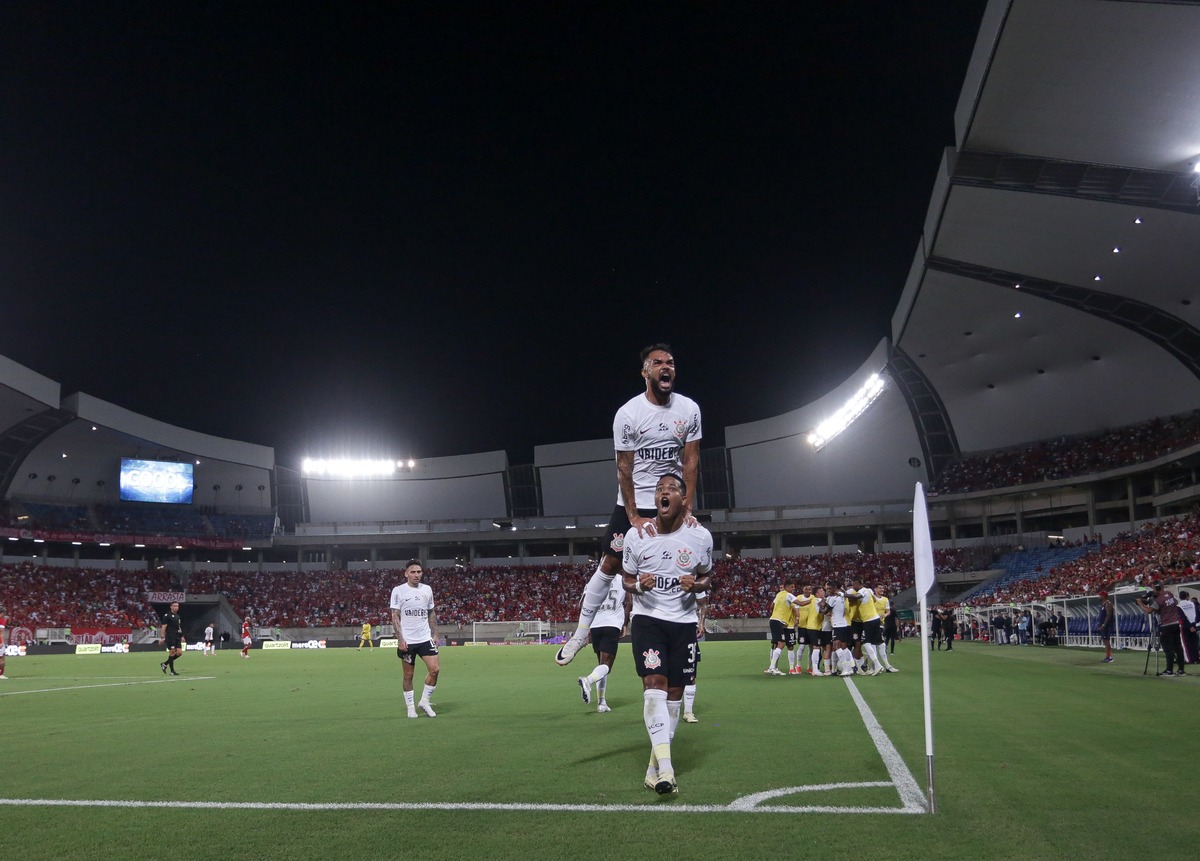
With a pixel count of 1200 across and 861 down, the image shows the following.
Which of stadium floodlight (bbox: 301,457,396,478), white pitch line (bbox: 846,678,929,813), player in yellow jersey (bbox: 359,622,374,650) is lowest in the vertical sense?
player in yellow jersey (bbox: 359,622,374,650)

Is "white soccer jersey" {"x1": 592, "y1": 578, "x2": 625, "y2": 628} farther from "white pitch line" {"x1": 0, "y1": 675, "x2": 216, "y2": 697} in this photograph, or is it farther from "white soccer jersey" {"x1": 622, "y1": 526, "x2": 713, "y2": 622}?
"white pitch line" {"x1": 0, "y1": 675, "x2": 216, "y2": 697}

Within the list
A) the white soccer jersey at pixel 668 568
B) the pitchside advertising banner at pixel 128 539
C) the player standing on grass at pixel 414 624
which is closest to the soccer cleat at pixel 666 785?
the white soccer jersey at pixel 668 568

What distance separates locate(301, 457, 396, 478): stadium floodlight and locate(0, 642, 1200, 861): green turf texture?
57819mm

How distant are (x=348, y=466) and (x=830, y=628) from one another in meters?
58.1

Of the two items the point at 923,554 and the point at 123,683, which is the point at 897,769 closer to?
the point at 923,554

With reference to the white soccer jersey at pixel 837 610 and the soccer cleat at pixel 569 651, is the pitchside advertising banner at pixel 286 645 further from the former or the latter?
the soccer cleat at pixel 569 651

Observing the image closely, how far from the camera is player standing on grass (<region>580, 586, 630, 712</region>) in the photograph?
11.5m

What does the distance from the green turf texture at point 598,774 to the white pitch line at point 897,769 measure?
0.11 meters

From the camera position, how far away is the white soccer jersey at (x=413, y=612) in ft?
39.4

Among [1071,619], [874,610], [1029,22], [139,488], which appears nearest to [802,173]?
[1029,22]

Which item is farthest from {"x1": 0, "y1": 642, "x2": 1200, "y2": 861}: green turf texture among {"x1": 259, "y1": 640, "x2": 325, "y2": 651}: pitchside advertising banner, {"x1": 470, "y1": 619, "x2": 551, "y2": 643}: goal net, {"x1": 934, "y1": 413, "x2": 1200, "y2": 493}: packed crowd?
{"x1": 470, "y1": 619, "x2": 551, "y2": 643}: goal net

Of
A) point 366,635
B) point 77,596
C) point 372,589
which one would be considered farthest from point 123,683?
point 372,589

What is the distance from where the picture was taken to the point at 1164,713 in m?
10.3

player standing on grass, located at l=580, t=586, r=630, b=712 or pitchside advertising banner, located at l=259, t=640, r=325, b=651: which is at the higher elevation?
player standing on grass, located at l=580, t=586, r=630, b=712
